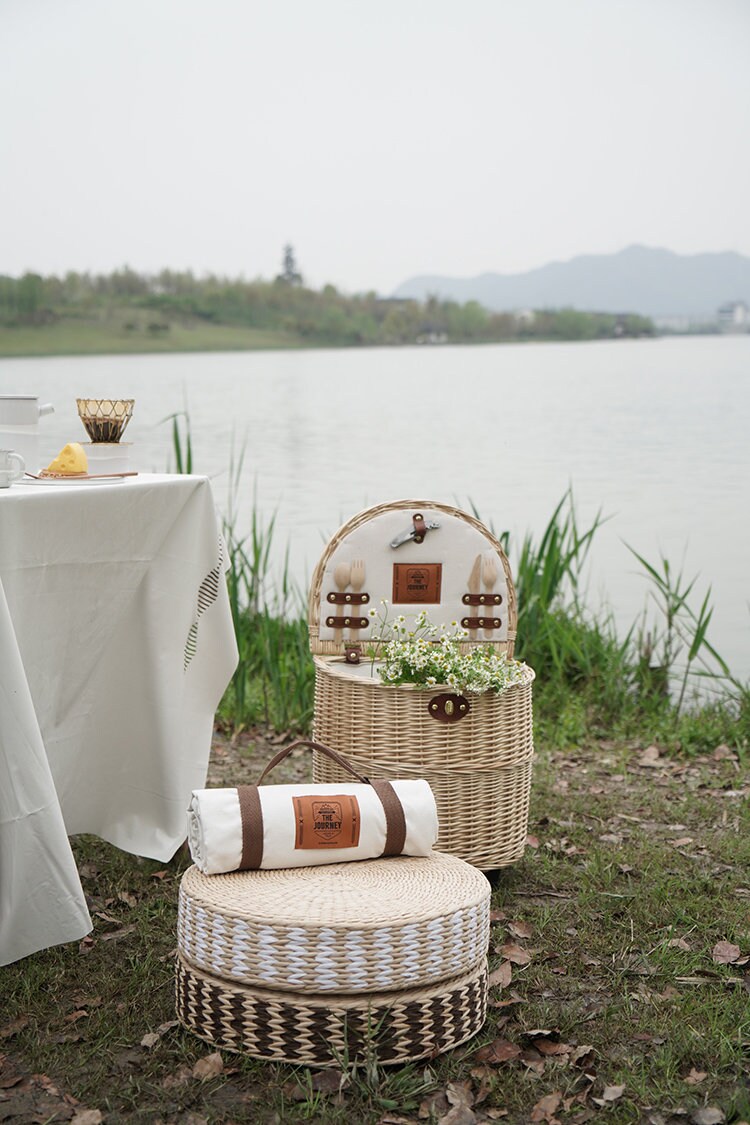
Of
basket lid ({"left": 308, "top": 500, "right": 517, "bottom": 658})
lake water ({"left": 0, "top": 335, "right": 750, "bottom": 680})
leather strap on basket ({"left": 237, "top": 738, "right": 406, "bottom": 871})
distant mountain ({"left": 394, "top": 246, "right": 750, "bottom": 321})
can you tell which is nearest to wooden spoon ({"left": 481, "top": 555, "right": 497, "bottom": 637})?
basket lid ({"left": 308, "top": 500, "right": 517, "bottom": 658})

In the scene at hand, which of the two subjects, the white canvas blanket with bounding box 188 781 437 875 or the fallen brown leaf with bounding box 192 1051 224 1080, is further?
the white canvas blanket with bounding box 188 781 437 875

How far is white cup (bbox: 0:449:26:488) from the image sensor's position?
6.72 feet

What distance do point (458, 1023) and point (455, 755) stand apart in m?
0.73

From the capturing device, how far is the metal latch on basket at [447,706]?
93.0 inches

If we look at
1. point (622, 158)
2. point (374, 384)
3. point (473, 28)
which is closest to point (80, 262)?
point (374, 384)

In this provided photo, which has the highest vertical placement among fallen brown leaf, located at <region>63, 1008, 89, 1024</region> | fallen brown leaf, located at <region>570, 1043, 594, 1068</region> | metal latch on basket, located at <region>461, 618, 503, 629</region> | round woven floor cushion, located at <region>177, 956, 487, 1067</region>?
metal latch on basket, located at <region>461, 618, 503, 629</region>

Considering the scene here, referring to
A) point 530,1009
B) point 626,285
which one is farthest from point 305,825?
point 626,285

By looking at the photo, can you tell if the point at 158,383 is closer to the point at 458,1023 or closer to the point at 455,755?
the point at 455,755

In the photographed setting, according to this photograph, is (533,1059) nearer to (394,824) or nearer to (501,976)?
(501,976)

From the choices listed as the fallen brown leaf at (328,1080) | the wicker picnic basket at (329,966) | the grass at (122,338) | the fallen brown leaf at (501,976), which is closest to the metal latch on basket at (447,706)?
the fallen brown leaf at (501,976)

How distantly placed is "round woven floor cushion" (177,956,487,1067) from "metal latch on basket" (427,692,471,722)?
2.37ft

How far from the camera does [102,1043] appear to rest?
69.9 inches

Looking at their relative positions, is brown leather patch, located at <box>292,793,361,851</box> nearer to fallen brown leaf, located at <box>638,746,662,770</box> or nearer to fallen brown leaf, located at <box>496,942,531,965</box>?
fallen brown leaf, located at <box>496,942,531,965</box>

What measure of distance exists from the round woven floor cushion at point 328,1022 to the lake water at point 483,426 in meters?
3.84
